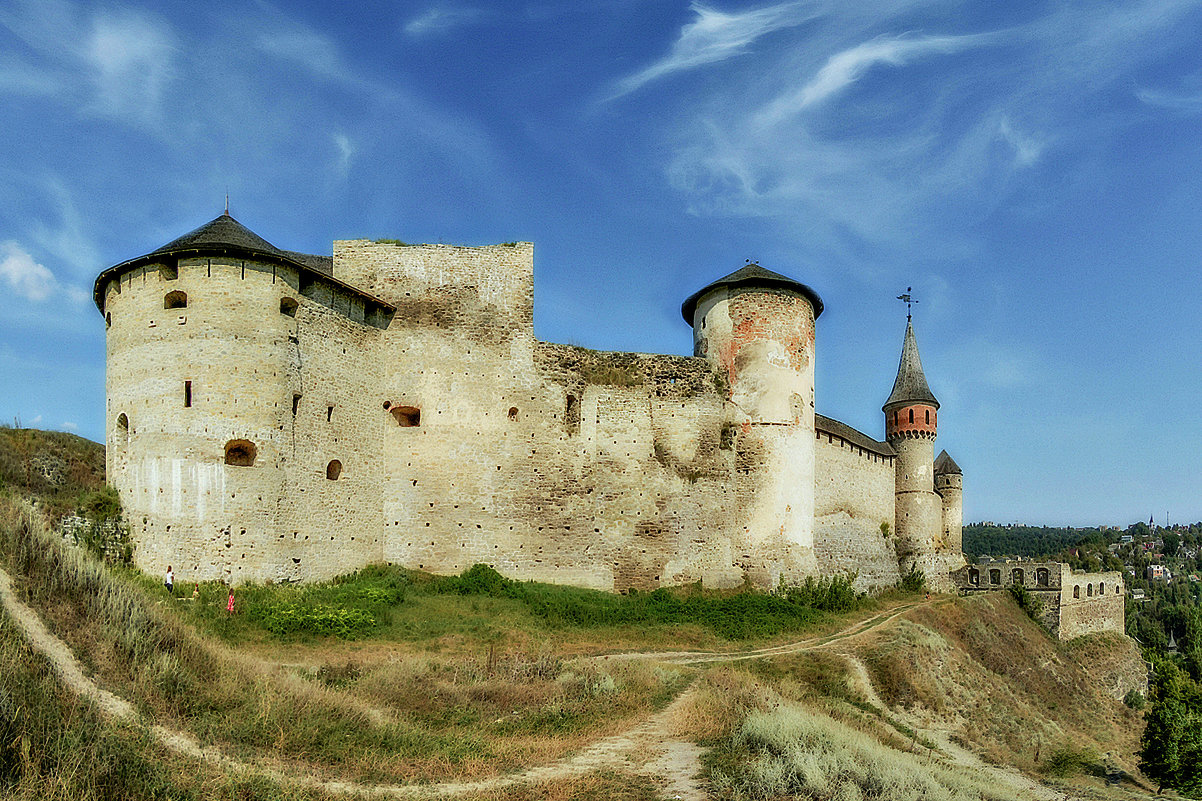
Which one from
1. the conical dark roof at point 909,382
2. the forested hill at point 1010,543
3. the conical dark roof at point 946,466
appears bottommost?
the forested hill at point 1010,543

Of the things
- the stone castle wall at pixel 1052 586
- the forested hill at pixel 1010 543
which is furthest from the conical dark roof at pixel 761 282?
the forested hill at pixel 1010 543

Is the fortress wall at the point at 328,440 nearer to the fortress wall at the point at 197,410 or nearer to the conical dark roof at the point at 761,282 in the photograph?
the fortress wall at the point at 197,410

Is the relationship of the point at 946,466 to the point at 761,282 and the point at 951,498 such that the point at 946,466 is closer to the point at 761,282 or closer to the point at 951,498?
the point at 951,498

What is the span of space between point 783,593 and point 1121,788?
9299mm

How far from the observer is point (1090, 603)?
37.7m

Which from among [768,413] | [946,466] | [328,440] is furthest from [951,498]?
[328,440]

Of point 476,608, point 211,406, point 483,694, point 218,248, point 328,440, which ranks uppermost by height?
point 218,248

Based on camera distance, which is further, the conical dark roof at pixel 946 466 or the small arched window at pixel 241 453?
the conical dark roof at pixel 946 466

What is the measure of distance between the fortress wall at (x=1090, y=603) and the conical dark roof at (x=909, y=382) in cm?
1146

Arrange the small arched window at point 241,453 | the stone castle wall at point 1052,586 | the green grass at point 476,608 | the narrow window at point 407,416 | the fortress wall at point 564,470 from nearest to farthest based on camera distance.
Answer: the green grass at point 476,608 < the small arched window at point 241,453 < the fortress wall at point 564,470 < the narrow window at point 407,416 < the stone castle wall at point 1052,586

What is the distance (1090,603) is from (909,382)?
1515cm

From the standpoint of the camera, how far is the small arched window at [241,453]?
17422mm

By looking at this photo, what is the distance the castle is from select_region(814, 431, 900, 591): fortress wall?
2.96 ft

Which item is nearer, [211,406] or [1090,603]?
[211,406]
